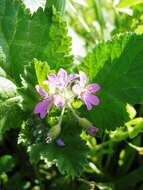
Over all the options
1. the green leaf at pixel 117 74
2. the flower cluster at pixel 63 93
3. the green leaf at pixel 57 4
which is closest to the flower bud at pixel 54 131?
the flower cluster at pixel 63 93

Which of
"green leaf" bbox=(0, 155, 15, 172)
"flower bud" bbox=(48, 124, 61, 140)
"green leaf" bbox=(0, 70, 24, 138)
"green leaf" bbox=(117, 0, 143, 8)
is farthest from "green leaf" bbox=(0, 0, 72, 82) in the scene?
"green leaf" bbox=(117, 0, 143, 8)

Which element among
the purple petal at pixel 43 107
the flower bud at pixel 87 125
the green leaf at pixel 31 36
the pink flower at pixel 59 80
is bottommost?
the flower bud at pixel 87 125

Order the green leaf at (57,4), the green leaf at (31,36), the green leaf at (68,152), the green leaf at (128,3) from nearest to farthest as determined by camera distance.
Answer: the green leaf at (68,152) → the green leaf at (31,36) → the green leaf at (57,4) → the green leaf at (128,3)

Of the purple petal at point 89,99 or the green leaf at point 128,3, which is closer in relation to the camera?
the purple petal at point 89,99

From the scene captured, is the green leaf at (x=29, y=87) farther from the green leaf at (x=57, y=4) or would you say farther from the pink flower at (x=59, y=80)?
the green leaf at (x=57, y=4)

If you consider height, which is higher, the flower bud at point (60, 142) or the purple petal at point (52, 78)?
the purple petal at point (52, 78)
